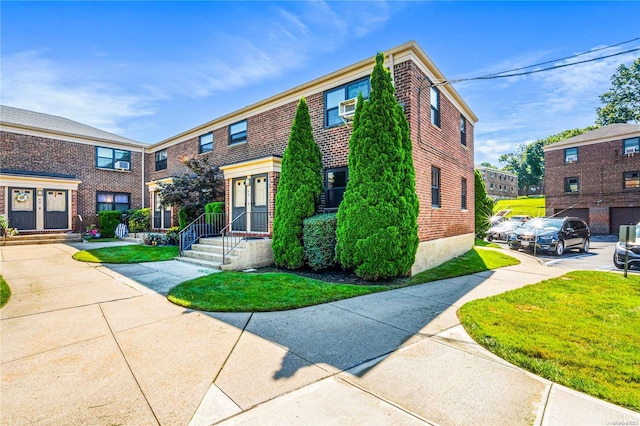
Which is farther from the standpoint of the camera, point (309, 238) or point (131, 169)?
point (131, 169)

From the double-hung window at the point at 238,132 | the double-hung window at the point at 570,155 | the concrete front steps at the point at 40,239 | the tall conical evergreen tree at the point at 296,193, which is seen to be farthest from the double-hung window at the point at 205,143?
the double-hung window at the point at 570,155

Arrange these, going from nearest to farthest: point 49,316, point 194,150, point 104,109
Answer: point 49,316 < point 104,109 < point 194,150

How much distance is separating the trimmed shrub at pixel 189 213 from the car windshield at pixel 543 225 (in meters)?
15.5

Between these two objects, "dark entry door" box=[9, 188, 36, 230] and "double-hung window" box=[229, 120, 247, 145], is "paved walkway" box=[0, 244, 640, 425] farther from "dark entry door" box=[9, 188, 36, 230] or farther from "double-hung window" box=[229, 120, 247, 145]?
"dark entry door" box=[9, 188, 36, 230]

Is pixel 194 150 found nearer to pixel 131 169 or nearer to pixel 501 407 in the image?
pixel 131 169

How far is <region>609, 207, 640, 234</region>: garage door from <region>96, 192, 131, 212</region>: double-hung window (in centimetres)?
3712

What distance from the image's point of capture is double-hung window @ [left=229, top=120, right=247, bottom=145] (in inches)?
539

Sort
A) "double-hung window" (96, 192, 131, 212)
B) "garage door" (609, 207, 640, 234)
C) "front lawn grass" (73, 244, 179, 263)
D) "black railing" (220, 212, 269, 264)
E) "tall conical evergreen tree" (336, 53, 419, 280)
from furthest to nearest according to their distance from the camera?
"garage door" (609, 207, 640, 234)
"double-hung window" (96, 192, 131, 212)
"black railing" (220, 212, 269, 264)
"front lawn grass" (73, 244, 179, 263)
"tall conical evergreen tree" (336, 53, 419, 280)

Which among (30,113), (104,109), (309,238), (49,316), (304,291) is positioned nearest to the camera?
(49,316)

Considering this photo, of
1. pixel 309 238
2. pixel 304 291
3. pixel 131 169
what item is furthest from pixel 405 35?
pixel 131 169

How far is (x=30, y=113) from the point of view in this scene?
19000 mm

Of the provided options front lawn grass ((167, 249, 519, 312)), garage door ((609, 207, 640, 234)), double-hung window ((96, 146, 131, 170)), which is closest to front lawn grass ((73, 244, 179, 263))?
front lawn grass ((167, 249, 519, 312))

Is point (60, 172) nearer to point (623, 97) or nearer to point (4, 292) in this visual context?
point (4, 292)

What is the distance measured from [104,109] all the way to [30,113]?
35.8 ft
